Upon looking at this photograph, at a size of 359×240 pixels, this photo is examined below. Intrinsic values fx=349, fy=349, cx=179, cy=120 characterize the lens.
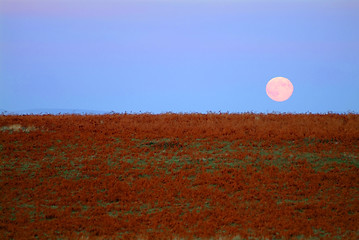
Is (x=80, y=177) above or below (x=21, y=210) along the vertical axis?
above

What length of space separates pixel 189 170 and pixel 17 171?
890 centimetres

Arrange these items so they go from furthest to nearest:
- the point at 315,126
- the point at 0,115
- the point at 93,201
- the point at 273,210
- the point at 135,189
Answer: the point at 0,115 → the point at 315,126 → the point at 135,189 → the point at 93,201 → the point at 273,210

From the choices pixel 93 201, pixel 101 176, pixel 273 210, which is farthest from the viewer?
pixel 101 176

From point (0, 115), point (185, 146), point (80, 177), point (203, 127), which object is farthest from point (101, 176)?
point (0, 115)

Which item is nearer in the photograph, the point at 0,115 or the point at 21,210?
the point at 21,210

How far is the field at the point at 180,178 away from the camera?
41.3 ft

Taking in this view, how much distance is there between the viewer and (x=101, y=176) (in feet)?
56.9

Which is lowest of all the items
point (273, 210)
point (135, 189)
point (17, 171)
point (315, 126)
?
point (273, 210)

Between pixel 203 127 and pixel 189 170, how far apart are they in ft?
24.6

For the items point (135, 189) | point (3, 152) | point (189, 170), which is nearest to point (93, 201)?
point (135, 189)

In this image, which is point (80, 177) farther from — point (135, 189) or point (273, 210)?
point (273, 210)

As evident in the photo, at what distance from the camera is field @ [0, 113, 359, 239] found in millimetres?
12594

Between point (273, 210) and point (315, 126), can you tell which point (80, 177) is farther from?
point (315, 126)

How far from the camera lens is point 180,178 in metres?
16.7
